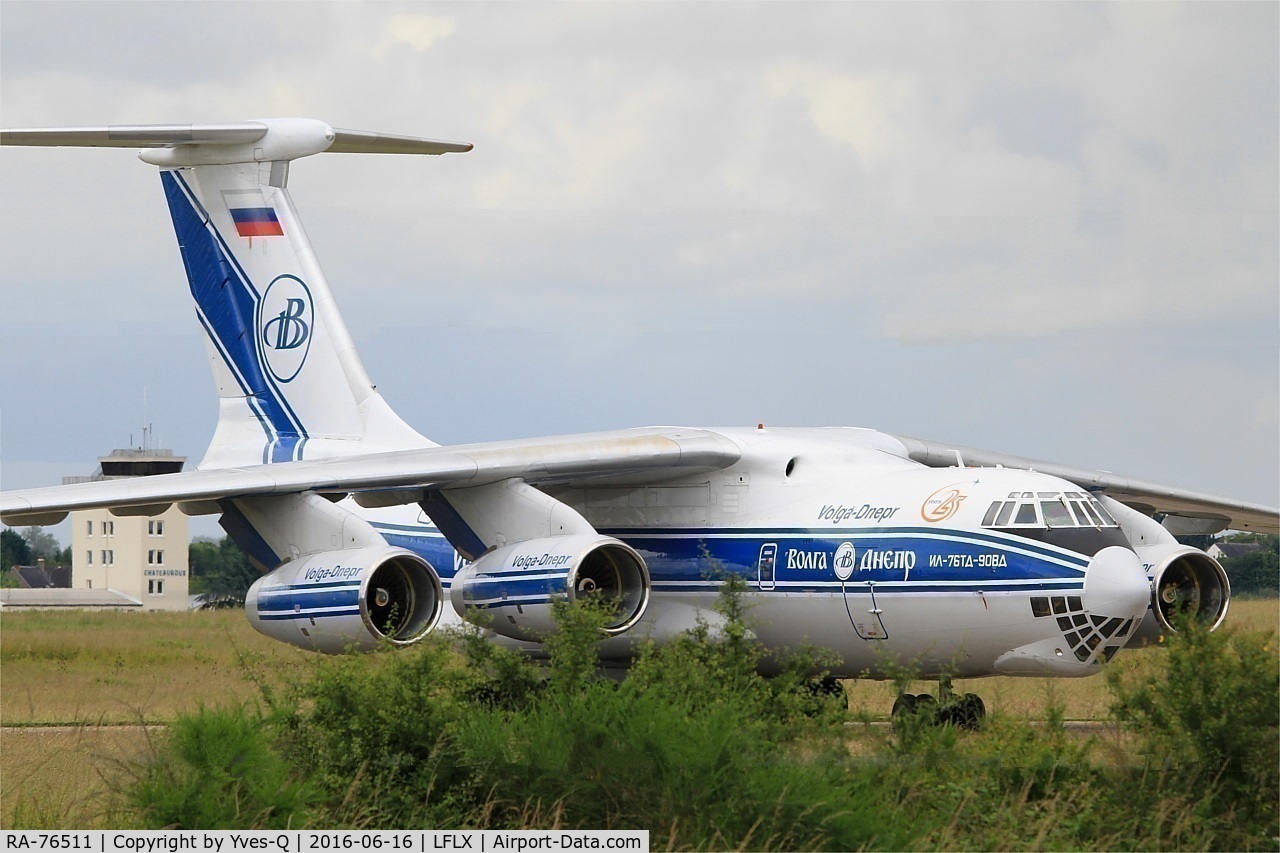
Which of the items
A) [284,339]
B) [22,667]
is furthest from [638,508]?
[22,667]

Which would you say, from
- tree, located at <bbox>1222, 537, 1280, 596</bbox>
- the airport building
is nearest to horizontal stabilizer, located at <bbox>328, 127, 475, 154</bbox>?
tree, located at <bbox>1222, 537, 1280, 596</bbox>

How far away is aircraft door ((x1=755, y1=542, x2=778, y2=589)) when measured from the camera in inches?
511

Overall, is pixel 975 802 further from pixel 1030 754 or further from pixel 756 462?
pixel 756 462

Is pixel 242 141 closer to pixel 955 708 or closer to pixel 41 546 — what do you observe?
pixel 955 708

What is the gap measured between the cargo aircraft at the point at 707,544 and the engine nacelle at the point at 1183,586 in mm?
22

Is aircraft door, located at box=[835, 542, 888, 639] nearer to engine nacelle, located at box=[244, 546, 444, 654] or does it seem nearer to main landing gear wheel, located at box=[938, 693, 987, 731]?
main landing gear wheel, located at box=[938, 693, 987, 731]

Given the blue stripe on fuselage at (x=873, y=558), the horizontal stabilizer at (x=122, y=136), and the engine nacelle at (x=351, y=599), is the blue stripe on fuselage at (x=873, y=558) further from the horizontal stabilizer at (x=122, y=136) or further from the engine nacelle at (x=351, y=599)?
the horizontal stabilizer at (x=122, y=136)

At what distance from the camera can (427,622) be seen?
12.7 metres

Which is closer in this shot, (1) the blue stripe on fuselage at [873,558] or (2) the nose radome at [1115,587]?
(2) the nose radome at [1115,587]

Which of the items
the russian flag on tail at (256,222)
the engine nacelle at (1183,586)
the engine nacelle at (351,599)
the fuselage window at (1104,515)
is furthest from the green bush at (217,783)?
the russian flag on tail at (256,222)

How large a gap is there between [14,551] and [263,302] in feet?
259

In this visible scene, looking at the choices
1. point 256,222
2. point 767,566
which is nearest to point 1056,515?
point 767,566

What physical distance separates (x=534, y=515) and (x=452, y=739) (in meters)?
4.70

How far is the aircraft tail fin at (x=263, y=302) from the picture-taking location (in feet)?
52.3
